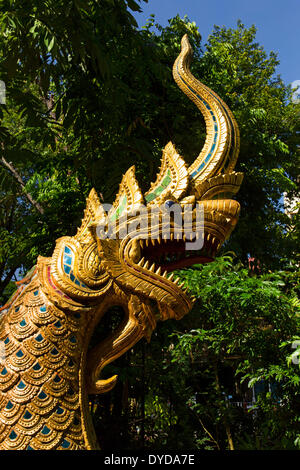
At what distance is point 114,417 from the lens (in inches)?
147

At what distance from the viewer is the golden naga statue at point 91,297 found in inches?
64.9

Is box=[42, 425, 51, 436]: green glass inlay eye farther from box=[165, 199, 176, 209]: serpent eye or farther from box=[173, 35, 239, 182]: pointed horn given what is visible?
box=[173, 35, 239, 182]: pointed horn

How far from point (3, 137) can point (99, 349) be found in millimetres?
1455

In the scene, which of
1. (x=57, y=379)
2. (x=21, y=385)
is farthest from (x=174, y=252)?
(x=21, y=385)

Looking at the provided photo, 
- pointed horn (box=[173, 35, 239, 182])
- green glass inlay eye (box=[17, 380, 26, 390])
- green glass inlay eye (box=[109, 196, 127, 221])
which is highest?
pointed horn (box=[173, 35, 239, 182])

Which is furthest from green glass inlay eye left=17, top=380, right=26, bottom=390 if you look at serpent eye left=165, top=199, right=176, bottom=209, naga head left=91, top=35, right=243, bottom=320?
serpent eye left=165, top=199, right=176, bottom=209

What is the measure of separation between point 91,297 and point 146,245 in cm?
30

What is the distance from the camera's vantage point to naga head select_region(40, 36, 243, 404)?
1.76 metres

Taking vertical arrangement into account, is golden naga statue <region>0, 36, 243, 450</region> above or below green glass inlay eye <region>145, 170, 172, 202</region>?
below

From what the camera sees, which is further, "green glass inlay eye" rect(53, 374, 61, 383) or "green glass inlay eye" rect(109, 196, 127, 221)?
"green glass inlay eye" rect(109, 196, 127, 221)

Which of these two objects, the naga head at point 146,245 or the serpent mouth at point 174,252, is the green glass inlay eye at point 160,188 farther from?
the serpent mouth at point 174,252

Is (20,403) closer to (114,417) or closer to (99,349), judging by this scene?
(99,349)

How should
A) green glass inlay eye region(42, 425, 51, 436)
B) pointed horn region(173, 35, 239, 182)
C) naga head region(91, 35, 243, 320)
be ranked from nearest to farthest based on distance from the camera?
1. green glass inlay eye region(42, 425, 51, 436)
2. naga head region(91, 35, 243, 320)
3. pointed horn region(173, 35, 239, 182)

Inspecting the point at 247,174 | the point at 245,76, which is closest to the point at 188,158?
the point at 247,174
